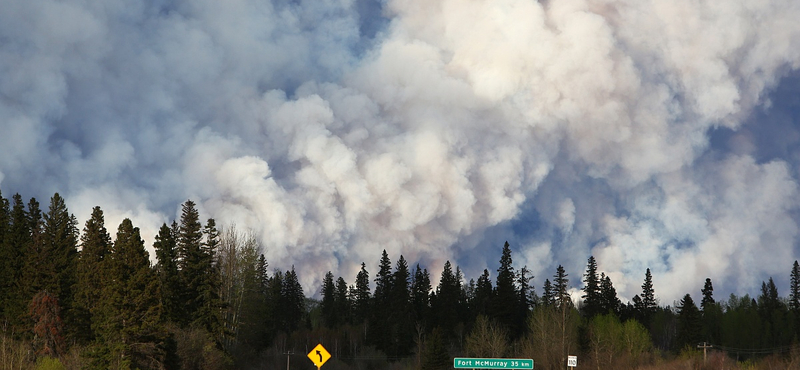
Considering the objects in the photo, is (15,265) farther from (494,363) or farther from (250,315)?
(494,363)

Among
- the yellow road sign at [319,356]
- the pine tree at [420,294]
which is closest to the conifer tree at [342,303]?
the pine tree at [420,294]

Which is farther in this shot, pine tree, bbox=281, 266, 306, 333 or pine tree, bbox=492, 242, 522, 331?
pine tree, bbox=281, 266, 306, 333

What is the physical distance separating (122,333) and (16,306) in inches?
1031

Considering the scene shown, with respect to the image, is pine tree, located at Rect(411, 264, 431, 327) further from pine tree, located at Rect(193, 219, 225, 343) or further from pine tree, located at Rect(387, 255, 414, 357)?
pine tree, located at Rect(193, 219, 225, 343)

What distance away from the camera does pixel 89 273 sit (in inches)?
2662

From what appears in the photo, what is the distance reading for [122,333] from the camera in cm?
5081

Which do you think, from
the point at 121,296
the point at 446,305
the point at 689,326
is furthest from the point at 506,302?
the point at 121,296

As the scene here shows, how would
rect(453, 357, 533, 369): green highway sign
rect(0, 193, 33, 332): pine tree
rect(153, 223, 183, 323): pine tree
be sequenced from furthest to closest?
1. rect(0, 193, 33, 332): pine tree
2. rect(153, 223, 183, 323): pine tree
3. rect(453, 357, 533, 369): green highway sign

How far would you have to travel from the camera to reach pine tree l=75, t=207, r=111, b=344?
213ft

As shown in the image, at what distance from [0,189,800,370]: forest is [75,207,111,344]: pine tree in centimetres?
14

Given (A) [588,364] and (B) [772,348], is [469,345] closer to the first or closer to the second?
(A) [588,364]

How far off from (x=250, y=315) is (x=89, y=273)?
18.2m

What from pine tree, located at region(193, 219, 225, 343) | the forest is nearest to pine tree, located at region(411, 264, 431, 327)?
the forest

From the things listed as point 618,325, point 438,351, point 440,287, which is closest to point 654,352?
point 618,325
